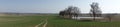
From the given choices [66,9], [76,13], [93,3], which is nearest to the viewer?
[93,3]

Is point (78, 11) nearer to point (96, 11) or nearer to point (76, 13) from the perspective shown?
point (76, 13)

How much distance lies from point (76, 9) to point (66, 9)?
11717mm

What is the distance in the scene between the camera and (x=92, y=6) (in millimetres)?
74875

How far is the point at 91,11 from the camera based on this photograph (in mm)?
77188

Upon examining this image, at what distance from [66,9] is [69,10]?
595cm

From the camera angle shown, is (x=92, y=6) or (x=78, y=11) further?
(x=78, y=11)

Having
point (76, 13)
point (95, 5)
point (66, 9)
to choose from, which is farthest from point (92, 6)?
point (66, 9)

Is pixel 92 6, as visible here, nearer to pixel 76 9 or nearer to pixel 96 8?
pixel 96 8

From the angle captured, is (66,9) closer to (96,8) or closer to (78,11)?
(78,11)

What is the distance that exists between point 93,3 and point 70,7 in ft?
139

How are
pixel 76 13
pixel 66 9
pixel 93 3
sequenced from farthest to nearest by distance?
pixel 66 9, pixel 76 13, pixel 93 3

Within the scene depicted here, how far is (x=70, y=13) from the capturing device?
383 feet

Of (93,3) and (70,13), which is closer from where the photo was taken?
(93,3)

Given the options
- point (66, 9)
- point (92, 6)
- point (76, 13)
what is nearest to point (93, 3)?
point (92, 6)
